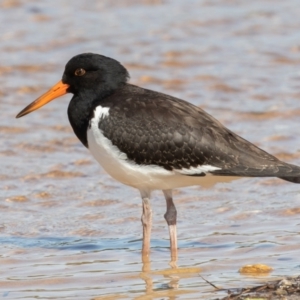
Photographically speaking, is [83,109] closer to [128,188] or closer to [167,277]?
[167,277]

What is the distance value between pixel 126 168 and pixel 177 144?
487mm

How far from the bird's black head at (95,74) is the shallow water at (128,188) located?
4.45 feet

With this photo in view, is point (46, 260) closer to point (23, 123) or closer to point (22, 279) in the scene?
point (22, 279)

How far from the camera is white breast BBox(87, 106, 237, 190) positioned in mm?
7879

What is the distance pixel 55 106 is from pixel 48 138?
1.36m

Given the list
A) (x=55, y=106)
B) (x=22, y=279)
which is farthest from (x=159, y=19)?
(x=22, y=279)

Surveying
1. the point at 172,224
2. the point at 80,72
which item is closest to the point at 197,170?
the point at 172,224

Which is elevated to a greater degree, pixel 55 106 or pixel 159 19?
pixel 159 19

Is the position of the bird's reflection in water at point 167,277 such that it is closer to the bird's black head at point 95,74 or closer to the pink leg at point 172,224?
the pink leg at point 172,224

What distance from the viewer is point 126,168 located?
7895 millimetres

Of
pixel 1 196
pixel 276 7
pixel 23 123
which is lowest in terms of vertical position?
pixel 1 196

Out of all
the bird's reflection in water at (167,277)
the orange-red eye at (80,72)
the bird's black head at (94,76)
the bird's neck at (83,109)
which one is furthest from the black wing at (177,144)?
the bird's reflection in water at (167,277)

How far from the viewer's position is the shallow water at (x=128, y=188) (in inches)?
Answer: 290

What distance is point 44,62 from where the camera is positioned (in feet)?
47.5
